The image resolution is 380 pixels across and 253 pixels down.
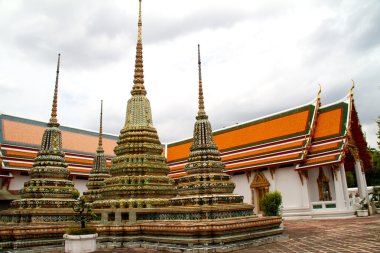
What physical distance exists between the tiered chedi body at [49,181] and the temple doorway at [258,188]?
14195 mm

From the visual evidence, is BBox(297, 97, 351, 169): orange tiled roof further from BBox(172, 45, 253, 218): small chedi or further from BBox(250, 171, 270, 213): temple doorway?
BBox(172, 45, 253, 218): small chedi

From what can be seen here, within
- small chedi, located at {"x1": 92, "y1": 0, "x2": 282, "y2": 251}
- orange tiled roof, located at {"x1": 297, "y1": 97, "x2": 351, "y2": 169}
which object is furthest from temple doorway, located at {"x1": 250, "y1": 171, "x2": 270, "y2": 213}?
small chedi, located at {"x1": 92, "y1": 0, "x2": 282, "y2": 251}

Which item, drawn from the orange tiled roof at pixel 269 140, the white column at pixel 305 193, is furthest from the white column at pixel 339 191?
the orange tiled roof at pixel 269 140

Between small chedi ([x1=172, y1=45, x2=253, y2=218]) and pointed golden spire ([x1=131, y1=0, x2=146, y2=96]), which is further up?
pointed golden spire ([x1=131, y1=0, x2=146, y2=96])

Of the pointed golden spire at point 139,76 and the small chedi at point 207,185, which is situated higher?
the pointed golden spire at point 139,76

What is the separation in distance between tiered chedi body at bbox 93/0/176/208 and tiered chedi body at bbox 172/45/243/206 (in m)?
0.96

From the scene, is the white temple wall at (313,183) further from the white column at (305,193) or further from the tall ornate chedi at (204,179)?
the tall ornate chedi at (204,179)

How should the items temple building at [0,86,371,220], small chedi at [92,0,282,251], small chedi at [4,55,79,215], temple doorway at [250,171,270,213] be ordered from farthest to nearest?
temple doorway at [250,171,270,213], temple building at [0,86,371,220], small chedi at [4,55,79,215], small chedi at [92,0,282,251]

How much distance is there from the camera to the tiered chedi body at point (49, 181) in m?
11.7

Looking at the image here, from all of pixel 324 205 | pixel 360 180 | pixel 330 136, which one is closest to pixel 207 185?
pixel 324 205

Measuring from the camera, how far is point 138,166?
38.2ft

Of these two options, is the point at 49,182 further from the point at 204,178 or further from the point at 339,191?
the point at 339,191

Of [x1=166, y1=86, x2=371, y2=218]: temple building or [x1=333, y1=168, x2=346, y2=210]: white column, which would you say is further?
[x1=166, y1=86, x2=371, y2=218]: temple building

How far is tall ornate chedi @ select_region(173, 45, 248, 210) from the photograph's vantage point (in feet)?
33.5
